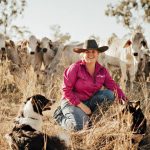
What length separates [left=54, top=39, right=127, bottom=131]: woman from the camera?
22.7 feet

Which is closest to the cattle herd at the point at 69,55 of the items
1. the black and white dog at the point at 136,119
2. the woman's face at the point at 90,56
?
the woman's face at the point at 90,56

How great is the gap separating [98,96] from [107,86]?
0.34m

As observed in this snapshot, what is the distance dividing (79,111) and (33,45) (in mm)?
6862

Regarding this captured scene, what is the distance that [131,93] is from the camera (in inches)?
380

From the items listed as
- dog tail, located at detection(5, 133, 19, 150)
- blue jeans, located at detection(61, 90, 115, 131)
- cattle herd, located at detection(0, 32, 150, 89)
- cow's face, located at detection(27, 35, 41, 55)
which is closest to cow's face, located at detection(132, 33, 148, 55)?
cattle herd, located at detection(0, 32, 150, 89)

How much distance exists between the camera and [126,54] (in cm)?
1225

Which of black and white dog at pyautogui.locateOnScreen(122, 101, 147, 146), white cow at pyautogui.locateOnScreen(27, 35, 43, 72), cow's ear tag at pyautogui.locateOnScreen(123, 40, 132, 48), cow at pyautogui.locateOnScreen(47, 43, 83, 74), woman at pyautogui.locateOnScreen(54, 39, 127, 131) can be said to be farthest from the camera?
white cow at pyautogui.locateOnScreen(27, 35, 43, 72)

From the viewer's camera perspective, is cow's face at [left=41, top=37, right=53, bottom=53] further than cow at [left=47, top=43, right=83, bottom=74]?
Yes

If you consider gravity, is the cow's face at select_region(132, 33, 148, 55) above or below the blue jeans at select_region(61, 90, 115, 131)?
above

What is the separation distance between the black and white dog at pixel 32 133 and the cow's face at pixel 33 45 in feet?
21.9

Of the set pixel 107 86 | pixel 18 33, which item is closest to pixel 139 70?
pixel 107 86

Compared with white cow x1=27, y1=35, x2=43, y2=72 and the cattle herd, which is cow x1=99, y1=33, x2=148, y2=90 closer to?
the cattle herd

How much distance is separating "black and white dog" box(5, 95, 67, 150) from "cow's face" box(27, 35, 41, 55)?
668 cm

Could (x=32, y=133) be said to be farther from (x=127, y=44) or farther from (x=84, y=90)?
(x=127, y=44)
